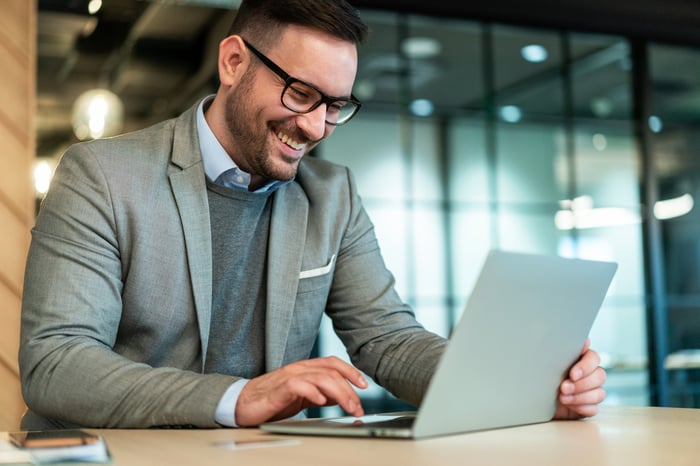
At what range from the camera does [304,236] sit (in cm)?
181

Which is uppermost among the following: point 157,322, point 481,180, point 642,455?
point 481,180

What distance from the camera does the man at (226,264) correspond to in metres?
1.37

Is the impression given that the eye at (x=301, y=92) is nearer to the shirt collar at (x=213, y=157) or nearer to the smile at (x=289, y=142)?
the smile at (x=289, y=142)

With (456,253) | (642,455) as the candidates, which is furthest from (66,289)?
(456,253)

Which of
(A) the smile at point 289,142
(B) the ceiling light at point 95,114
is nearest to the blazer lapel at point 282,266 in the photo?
(A) the smile at point 289,142

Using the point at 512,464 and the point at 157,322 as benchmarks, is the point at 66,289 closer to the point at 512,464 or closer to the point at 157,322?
the point at 157,322

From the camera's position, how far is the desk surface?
985 mm

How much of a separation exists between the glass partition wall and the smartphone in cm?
491

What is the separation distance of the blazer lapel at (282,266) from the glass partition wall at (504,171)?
4104mm

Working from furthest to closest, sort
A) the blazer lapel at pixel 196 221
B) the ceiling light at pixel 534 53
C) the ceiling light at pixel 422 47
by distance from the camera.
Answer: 1. the ceiling light at pixel 422 47
2. the ceiling light at pixel 534 53
3. the blazer lapel at pixel 196 221

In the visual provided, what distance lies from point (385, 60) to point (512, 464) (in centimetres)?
589

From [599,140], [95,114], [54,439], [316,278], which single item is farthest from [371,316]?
[599,140]

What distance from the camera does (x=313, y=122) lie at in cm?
174

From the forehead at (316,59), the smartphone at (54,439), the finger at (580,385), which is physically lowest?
the smartphone at (54,439)
